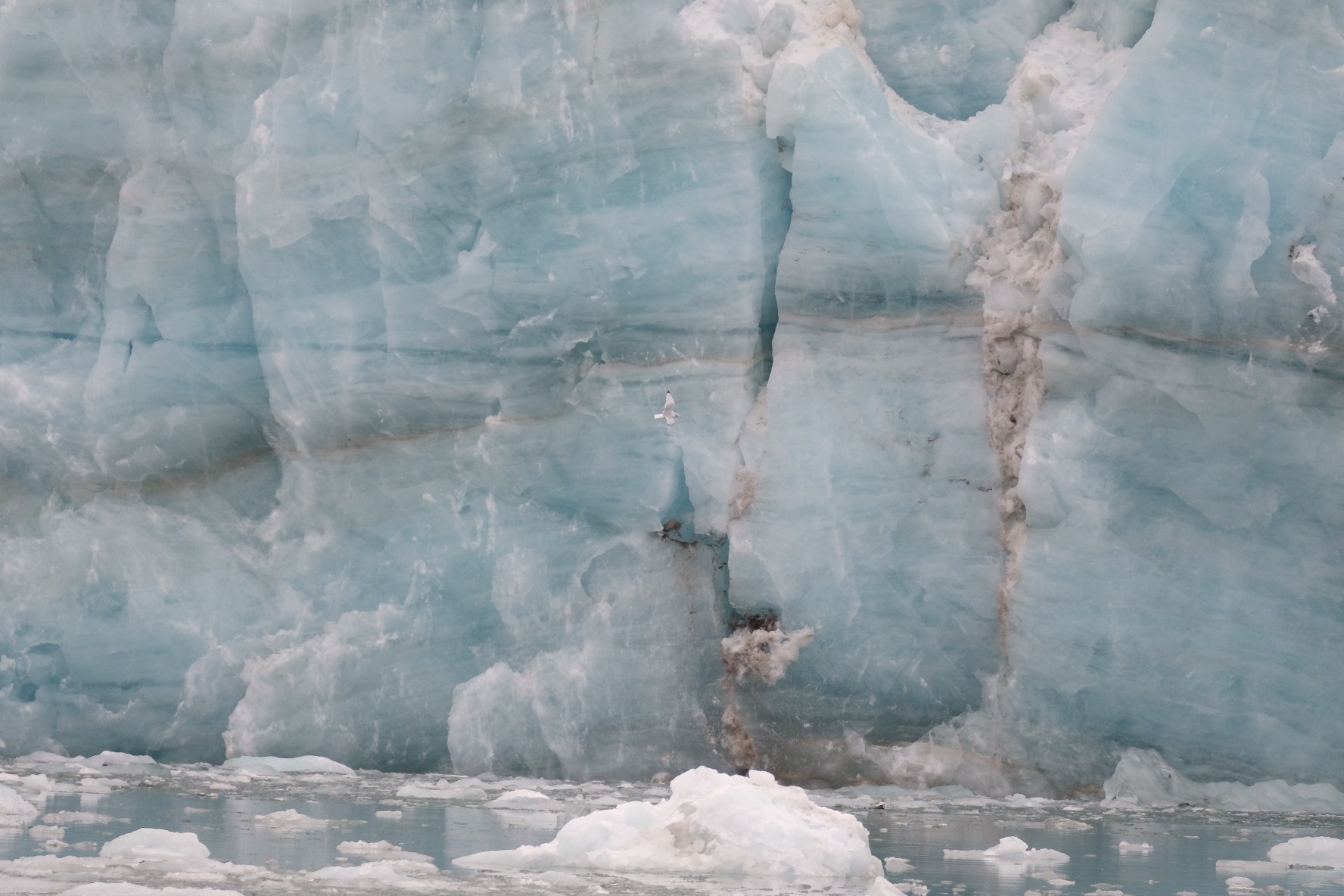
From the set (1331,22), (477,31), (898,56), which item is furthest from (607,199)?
(1331,22)

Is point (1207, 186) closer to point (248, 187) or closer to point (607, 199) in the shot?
point (607, 199)

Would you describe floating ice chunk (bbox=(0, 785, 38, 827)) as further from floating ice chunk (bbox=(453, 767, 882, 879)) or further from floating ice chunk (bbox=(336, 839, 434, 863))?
floating ice chunk (bbox=(453, 767, 882, 879))

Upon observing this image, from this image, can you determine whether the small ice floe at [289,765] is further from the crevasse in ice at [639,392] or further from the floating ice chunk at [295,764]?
the crevasse in ice at [639,392]

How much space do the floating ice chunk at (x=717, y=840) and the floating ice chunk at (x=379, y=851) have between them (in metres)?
0.11

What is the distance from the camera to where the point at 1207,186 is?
632cm

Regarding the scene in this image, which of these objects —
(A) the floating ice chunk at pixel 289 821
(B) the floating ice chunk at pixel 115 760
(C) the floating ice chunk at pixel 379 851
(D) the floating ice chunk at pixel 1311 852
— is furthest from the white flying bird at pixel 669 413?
(D) the floating ice chunk at pixel 1311 852

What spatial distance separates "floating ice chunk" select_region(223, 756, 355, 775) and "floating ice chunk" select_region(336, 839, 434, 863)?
260cm

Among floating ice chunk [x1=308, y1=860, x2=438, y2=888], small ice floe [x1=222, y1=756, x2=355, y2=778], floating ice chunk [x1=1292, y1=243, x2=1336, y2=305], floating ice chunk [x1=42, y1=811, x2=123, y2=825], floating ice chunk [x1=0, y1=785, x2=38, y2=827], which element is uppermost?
floating ice chunk [x1=1292, y1=243, x2=1336, y2=305]

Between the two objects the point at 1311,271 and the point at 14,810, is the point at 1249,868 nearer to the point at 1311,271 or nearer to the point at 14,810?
the point at 1311,271

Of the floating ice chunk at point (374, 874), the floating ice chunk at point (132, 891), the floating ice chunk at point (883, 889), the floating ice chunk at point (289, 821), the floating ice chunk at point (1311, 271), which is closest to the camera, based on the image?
the floating ice chunk at point (132, 891)

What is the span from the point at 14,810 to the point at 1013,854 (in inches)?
111

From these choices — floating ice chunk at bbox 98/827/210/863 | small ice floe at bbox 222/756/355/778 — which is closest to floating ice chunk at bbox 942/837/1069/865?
floating ice chunk at bbox 98/827/210/863

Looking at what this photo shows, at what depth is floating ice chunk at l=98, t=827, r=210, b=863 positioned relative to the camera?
12.2 feet

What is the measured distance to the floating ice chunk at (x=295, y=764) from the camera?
21.8ft
